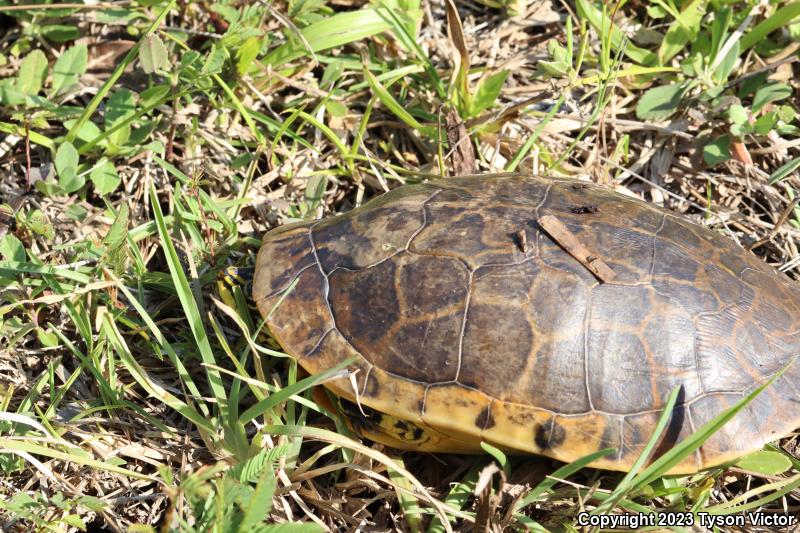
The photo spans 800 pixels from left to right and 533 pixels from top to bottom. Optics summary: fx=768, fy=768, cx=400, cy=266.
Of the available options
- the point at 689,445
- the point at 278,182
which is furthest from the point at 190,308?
the point at 689,445

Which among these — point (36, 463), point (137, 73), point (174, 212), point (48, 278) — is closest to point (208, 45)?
point (137, 73)

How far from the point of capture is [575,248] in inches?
124

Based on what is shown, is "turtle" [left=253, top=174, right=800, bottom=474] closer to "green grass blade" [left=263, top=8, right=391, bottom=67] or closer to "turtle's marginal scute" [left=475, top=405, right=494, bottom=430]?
"turtle's marginal scute" [left=475, top=405, right=494, bottom=430]

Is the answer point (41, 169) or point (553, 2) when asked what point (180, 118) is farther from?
point (553, 2)

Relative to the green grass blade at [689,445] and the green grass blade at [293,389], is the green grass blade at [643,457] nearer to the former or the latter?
the green grass blade at [689,445]

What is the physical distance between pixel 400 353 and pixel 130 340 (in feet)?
4.79

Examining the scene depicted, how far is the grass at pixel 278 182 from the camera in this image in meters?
3.25

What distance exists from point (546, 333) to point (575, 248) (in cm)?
38

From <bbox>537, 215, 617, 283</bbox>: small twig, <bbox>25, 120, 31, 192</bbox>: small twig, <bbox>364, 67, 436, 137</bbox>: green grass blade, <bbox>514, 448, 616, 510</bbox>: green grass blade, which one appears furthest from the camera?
<bbox>364, 67, 436, 137</bbox>: green grass blade

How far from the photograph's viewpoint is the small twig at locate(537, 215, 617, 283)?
122 inches

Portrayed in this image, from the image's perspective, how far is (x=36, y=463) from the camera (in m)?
3.14

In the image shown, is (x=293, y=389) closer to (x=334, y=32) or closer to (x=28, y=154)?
(x=28, y=154)

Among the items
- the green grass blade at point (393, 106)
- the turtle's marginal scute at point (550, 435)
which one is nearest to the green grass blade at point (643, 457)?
the turtle's marginal scute at point (550, 435)

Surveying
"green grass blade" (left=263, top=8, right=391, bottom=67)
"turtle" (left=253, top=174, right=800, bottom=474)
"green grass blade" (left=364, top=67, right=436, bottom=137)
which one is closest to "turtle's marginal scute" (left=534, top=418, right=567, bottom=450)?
"turtle" (left=253, top=174, right=800, bottom=474)
